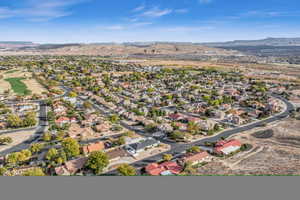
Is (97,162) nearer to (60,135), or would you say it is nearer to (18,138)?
(60,135)

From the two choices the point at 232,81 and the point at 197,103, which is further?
the point at 232,81

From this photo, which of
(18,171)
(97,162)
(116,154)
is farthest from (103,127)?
(18,171)

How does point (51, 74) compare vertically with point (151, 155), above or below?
above

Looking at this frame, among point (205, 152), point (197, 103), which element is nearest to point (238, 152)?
point (205, 152)

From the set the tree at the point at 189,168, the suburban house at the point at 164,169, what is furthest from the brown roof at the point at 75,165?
the tree at the point at 189,168

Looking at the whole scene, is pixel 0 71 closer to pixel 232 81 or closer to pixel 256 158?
pixel 232 81

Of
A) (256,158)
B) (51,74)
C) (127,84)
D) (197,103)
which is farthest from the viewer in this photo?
(51,74)
